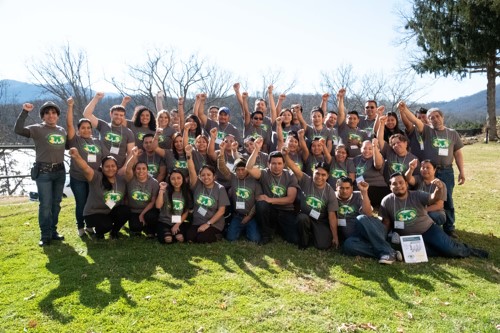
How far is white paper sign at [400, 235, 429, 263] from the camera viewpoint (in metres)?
5.30

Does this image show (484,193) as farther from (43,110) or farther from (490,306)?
(43,110)

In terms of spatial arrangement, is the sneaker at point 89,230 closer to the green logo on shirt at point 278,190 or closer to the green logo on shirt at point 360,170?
the green logo on shirt at point 278,190

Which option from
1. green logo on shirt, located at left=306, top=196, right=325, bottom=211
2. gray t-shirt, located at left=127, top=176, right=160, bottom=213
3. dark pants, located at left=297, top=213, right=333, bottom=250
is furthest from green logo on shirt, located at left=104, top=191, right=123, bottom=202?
green logo on shirt, located at left=306, top=196, right=325, bottom=211

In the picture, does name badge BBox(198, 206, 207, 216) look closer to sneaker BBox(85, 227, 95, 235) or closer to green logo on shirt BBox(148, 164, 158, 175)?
green logo on shirt BBox(148, 164, 158, 175)

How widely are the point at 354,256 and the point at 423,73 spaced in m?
25.7

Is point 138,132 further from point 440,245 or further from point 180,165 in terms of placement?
point 440,245

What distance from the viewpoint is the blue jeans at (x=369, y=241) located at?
17.7 feet

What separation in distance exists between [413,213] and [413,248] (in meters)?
0.53

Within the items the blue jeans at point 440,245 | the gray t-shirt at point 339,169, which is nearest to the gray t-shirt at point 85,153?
the gray t-shirt at point 339,169

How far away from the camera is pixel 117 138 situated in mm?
6578

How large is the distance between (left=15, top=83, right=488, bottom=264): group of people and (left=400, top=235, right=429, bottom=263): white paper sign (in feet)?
0.54

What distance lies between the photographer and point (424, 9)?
83.8 feet

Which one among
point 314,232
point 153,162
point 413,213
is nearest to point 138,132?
point 153,162

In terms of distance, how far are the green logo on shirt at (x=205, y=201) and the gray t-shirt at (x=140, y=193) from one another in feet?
2.61
